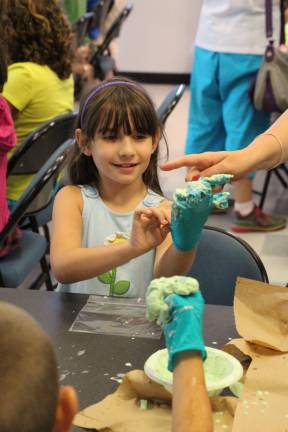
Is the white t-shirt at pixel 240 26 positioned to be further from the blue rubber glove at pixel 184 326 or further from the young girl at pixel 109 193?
the blue rubber glove at pixel 184 326

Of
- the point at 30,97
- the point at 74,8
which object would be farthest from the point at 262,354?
the point at 74,8

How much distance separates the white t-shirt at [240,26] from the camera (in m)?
3.52

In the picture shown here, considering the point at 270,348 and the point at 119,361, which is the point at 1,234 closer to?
the point at 119,361

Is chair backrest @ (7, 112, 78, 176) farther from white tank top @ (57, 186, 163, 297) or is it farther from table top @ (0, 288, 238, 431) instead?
table top @ (0, 288, 238, 431)

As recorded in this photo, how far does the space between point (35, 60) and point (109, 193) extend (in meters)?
1.24

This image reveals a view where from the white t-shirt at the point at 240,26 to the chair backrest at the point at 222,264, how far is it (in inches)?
75.6

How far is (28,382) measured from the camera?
0.77 m

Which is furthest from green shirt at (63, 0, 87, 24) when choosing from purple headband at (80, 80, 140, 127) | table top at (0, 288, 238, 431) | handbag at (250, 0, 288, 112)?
table top at (0, 288, 238, 431)

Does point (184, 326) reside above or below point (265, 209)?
above

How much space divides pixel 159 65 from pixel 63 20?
14.2 ft

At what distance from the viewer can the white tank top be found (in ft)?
5.96

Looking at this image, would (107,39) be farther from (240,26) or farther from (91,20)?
(240,26)

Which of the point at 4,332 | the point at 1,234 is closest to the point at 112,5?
the point at 1,234

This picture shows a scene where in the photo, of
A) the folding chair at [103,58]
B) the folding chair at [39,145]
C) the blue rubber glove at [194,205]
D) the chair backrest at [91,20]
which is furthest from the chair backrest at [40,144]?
the folding chair at [103,58]
